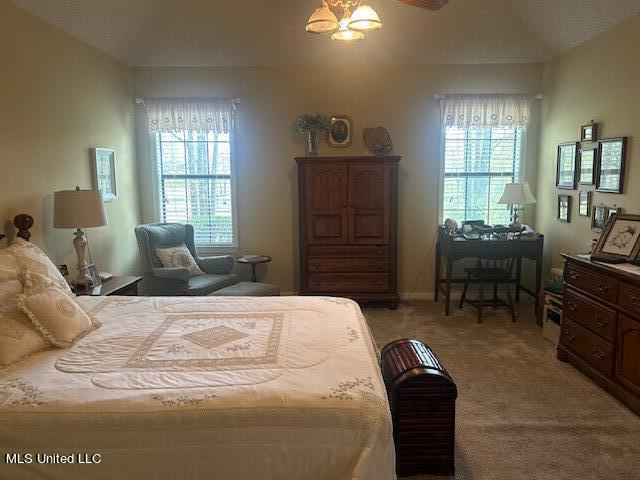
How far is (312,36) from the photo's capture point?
477 centimetres

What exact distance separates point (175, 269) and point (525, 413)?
304 cm

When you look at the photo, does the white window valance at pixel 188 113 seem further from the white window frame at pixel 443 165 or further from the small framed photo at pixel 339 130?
the white window frame at pixel 443 165

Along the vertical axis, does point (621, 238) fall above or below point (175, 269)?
above

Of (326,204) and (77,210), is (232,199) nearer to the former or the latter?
(326,204)

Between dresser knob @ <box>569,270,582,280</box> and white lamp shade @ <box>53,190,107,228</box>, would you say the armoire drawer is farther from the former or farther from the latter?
white lamp shade @ <box>53,190,107,228</box>

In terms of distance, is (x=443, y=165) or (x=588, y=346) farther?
(x=443, y=165)

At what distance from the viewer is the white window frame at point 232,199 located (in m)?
5.19

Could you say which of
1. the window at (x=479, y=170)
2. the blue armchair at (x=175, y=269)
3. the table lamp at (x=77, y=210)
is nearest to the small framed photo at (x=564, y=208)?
the window at (x=479, y=170)

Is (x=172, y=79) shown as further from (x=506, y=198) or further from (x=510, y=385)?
(x=510, y=385)

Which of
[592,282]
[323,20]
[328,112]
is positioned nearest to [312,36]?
[328,112]

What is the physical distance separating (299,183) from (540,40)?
2.80m

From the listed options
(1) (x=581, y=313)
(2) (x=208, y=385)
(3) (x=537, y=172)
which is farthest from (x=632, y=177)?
(2) (x=208, y=385)

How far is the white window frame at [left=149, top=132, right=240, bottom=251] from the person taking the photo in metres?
5.19

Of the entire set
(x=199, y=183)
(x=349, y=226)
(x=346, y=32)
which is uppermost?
(x=346, y=32)
